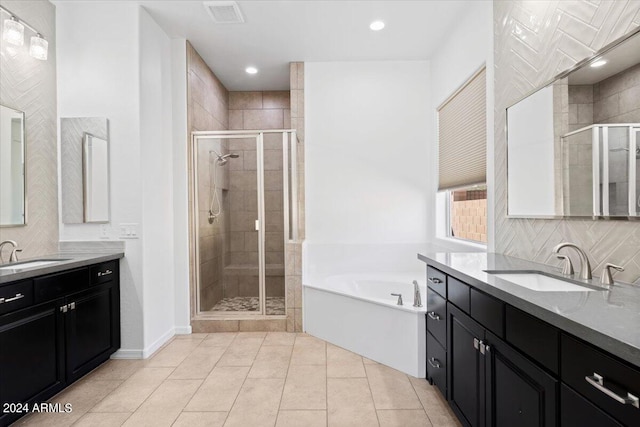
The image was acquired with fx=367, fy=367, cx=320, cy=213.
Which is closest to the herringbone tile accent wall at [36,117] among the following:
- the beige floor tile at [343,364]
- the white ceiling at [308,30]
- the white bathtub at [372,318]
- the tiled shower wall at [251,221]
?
the white ceiling at [308,30]

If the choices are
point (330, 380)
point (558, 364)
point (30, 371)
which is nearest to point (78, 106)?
point (30, 371)

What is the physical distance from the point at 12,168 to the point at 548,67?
11.2 feet

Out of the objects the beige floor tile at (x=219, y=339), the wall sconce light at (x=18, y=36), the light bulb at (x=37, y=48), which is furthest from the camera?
the beige floor tile at (x=219, y=339)

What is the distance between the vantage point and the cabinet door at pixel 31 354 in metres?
1.90

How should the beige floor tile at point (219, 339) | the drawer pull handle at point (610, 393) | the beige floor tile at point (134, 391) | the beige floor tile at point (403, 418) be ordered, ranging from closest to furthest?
the drawer pull handle at point (610, 393) → the beige floor tile at point (403, 418) → the beige floor tile at point (134, 391) → the beige floor tile at point (219, 339)

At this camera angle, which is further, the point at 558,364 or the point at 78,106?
the point at 78,106

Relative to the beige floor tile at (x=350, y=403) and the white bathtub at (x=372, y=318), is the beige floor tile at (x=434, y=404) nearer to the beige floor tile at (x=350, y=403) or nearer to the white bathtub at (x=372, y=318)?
the white bathtub at (x=372, y=318)

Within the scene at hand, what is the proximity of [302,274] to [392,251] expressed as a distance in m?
1.09

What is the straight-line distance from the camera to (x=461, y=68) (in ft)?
10.3

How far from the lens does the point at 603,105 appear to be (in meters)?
1.54

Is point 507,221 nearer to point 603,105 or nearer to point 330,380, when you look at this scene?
point 603,105

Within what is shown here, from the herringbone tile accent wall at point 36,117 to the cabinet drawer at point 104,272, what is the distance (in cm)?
48

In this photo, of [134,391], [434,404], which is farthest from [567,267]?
[134,391]

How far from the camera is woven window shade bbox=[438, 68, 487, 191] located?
9.38 ft
